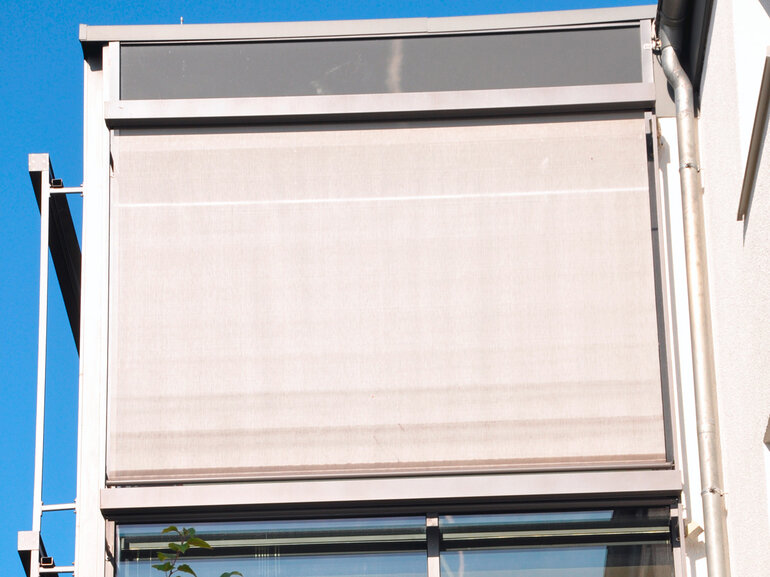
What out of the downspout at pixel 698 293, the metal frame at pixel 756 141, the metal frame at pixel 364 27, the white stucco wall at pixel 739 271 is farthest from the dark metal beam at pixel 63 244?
the metal frame at pixel 756 141

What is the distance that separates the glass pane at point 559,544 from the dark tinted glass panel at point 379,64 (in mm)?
2478

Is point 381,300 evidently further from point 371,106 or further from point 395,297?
point 371,106

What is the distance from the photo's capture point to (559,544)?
20.8ft

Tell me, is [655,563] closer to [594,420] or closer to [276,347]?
[594,420]

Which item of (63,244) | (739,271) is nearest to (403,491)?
(739,271)

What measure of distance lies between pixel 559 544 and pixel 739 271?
1747 mm

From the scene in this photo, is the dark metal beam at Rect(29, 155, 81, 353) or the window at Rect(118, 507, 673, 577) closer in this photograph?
the window at Rect(118, 507, 673, 577)

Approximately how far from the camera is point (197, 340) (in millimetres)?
6703

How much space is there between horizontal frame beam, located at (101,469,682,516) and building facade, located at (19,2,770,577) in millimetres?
15

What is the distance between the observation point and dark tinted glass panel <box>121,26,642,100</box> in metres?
7.14

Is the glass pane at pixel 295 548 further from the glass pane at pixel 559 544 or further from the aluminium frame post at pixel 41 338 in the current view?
the aluminium frame post at pixel 41 338

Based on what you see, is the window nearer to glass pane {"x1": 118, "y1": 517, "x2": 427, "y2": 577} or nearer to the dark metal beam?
glass pane {"x1": 118, "y1": 517, "x2": 427, "y2": 577}

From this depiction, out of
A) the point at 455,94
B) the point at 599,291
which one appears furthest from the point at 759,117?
the point at 455,94

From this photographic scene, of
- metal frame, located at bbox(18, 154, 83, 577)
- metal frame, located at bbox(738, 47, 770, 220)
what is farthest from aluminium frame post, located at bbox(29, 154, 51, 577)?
metal frame, located at bbox(738, 47, 770, 220)
